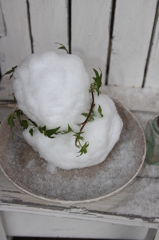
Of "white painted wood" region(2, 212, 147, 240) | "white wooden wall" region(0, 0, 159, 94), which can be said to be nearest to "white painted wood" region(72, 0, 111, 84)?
"white wooden wall" region(0, 0, 159, 94)

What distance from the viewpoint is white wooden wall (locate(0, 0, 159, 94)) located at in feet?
2.12

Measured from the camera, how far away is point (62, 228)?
0.78 metres

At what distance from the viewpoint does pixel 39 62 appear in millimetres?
498

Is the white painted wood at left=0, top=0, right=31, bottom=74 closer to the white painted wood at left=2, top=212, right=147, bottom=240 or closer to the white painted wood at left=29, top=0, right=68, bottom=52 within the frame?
the white painted wood at left=29, top=0, right=68, bottom=52

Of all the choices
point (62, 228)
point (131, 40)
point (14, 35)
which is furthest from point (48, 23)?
point (62, 228)

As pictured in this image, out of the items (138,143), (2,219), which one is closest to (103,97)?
(138,143)

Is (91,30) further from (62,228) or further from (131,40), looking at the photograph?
(62,228)

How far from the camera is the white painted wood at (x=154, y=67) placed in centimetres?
70

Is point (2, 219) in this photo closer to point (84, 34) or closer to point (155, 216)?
point (155, 216)

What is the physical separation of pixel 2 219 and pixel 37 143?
283mm

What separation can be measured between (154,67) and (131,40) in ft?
0.33

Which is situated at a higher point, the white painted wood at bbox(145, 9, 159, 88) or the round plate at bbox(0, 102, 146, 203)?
the white painted wood at bbox(145, 9, 159, 88)

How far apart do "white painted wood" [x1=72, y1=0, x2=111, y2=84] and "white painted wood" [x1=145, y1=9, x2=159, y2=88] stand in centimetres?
11

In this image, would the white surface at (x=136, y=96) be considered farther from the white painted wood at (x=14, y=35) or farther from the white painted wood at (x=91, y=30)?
the white painted wood at (x=14, y=35)
